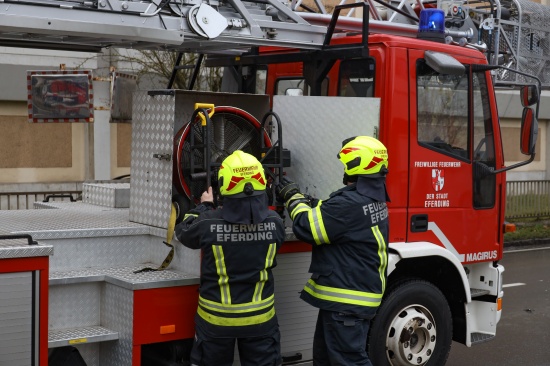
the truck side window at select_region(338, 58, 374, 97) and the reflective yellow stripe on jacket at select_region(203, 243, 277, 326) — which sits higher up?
the truck side window at select_region(338, 58, 374, 97)

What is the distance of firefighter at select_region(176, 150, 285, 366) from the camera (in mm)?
4879

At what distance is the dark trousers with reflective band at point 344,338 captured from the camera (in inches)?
205

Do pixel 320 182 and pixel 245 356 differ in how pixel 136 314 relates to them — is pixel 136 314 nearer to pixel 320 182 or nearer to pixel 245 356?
pixel 245 356

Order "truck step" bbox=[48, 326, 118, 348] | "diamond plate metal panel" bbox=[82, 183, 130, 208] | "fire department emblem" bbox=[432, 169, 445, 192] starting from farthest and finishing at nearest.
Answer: "diamond plate metal panel" bbox=[82, 183, 130, 208] < "fire department emblem" bbox=[432, 169, 445, 192] < "truck step" bbox=[48, 326, 118, 348]

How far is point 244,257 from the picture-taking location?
16.1 ft

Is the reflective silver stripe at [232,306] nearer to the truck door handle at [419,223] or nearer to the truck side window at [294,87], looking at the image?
the truck door handle at [419,223]

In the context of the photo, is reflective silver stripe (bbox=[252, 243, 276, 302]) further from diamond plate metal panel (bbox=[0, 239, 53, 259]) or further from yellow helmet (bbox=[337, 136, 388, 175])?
diamond plate metal panel (bbox=[0, 239, 53, 259])

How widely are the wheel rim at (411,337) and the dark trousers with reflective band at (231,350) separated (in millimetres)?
1201

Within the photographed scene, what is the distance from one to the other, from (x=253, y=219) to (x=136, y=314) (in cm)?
86

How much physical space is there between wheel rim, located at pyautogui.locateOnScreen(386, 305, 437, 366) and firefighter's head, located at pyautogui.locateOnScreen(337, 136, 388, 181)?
1.26 metres

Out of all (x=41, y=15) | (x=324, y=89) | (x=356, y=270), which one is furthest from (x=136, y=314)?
(x=324, y=89)

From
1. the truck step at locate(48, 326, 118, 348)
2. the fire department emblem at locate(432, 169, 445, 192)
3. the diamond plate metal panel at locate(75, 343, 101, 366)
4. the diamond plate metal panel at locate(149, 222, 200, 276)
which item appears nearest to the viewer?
the truck step at locate(48, 326, 118, 348)

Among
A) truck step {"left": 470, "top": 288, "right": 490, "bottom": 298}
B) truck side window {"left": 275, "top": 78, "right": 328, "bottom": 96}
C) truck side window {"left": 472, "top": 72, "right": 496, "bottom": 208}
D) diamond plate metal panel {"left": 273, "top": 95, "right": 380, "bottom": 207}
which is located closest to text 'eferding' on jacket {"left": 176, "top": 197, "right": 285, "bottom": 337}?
diamond plate metal panel {"left": 273, "top": 95, "right": 380, "bottom": 207}

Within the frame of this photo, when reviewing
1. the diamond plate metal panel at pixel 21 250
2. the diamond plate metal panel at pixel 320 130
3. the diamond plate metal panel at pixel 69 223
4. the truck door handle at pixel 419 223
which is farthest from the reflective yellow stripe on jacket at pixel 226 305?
the truck door handle at pixel 419 223
